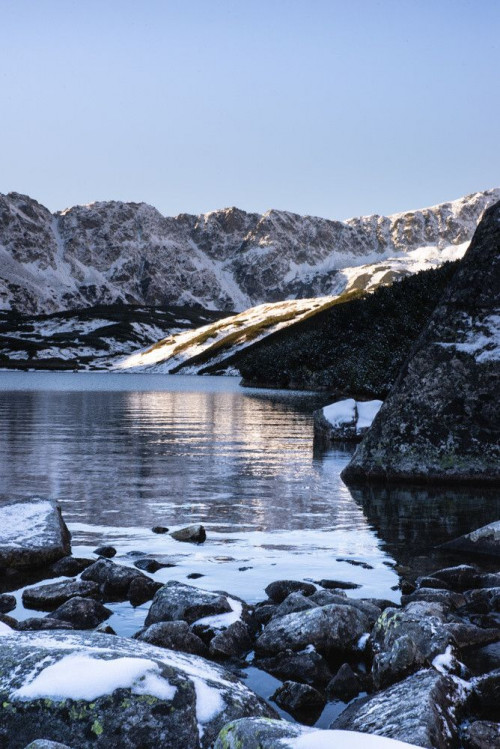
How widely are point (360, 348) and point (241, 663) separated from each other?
348 ft

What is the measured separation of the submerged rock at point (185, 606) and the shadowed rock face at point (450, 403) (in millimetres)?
Answer: 13071

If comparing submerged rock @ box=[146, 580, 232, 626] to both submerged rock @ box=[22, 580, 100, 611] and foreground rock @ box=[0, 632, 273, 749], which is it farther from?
foreground rock @ box=[0, 632, 273, 749]

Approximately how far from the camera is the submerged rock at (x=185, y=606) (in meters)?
9.49

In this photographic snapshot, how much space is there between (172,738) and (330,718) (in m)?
2.12

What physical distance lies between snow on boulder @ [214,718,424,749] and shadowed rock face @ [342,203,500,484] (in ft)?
56.0

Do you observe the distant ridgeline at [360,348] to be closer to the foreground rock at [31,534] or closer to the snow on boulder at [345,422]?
the snow on boulder at [345,422]

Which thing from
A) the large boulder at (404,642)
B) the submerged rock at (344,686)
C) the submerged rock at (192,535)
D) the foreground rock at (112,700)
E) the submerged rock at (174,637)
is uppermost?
the foreground rock at (112,700)

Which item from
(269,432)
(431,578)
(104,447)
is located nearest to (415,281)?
(269,432)

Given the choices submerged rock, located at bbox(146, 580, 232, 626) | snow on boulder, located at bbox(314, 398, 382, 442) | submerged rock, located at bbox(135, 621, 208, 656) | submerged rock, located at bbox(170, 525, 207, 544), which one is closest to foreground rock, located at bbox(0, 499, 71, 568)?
submerged rock, located at bbox(170, 525, 207, 544)

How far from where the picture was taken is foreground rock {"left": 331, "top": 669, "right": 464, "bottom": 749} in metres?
5.85

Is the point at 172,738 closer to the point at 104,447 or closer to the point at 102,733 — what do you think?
the point at 102,733

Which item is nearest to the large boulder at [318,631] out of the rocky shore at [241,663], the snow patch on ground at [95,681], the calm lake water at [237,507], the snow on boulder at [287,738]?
the rocky shore at [241,663]

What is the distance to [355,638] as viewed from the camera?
886cm

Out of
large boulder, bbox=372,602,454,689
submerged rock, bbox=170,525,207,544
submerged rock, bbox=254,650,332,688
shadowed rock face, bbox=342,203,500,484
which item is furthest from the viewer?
shadowed rock face, bbox=342,203,500,484
